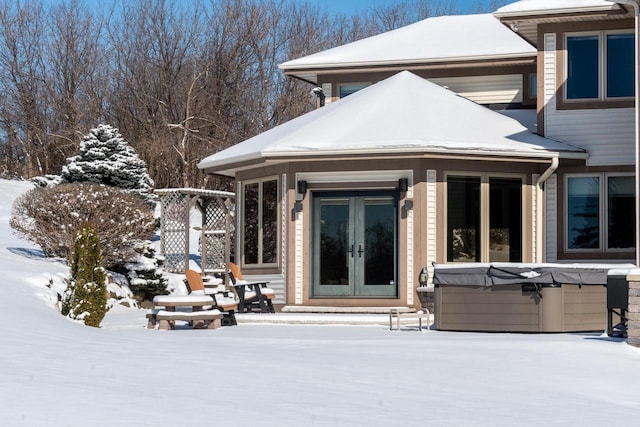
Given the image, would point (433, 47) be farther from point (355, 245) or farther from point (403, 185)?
point (355, 245)

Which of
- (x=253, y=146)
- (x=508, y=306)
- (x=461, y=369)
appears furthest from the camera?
(x=253, y=146)

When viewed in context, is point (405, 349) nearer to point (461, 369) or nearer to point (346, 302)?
point (461, 369)

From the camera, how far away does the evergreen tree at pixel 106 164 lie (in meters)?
26.0

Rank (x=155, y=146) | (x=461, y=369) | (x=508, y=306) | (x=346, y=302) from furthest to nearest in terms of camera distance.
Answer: (x=155, y=146)
(x=346, y=302)
(x=508, y=306)
(x=461, y=369)

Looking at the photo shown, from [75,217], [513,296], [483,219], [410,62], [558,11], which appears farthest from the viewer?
[410,62]

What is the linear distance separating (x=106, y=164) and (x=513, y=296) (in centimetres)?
1481

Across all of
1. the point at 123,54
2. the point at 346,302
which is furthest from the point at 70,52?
the point at 346,302

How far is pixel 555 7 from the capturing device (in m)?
17.5

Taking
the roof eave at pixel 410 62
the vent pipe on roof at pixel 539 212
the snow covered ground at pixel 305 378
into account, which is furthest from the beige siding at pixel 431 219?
the roof eave at pixel 410 62

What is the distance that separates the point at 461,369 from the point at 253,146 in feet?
33.7

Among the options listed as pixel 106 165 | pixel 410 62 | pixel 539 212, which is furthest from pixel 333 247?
pixel 106 165

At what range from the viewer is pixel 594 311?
14.3 metres

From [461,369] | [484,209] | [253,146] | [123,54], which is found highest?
[123,54]

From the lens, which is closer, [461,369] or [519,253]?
[461,369]
